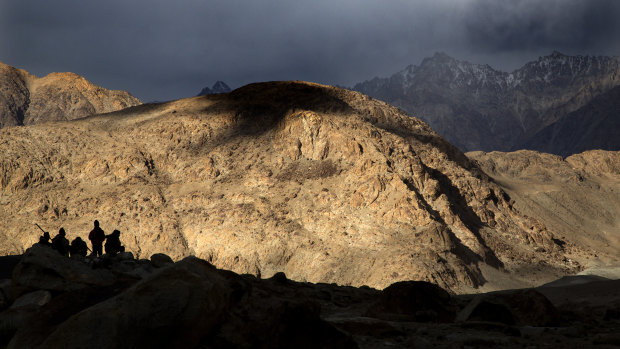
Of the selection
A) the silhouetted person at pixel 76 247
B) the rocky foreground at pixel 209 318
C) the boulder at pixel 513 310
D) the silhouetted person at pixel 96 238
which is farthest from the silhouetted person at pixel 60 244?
the boulder at pixel 513 310

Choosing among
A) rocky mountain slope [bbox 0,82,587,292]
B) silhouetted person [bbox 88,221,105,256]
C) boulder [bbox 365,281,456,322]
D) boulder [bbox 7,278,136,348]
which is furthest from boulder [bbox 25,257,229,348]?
rocky mountain slope [bbox 0,82,587,292]

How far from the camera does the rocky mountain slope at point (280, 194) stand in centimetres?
4472

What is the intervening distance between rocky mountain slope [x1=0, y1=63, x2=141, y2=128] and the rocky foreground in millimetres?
128442

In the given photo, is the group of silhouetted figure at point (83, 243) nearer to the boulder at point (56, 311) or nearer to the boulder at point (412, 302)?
the boulder at point (56, 311)

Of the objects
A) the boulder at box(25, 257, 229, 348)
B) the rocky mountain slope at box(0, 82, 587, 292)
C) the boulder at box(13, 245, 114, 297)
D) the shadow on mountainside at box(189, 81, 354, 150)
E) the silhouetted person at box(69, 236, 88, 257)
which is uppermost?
the shadow on mountainside at box(189, 81, 354, 150)

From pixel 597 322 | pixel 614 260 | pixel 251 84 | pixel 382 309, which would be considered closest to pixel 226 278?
pixel 382 309

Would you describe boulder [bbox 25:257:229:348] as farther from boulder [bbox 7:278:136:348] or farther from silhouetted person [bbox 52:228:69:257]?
silhouetted person [bbox 52:228:69:257]

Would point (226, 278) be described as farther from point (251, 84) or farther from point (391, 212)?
point (251, 84)

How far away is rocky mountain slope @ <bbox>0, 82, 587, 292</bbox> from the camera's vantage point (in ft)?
147

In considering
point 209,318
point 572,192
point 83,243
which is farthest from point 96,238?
point 572,192

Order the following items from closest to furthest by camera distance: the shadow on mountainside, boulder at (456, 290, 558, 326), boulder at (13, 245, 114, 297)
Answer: boulder at (13, 245, 114, 297) < boulder at (456, 290, 558, 326) < the shadow on mountainside

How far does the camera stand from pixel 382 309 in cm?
1399

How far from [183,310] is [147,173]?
53.7m

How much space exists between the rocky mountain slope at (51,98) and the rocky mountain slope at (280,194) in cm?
6961
